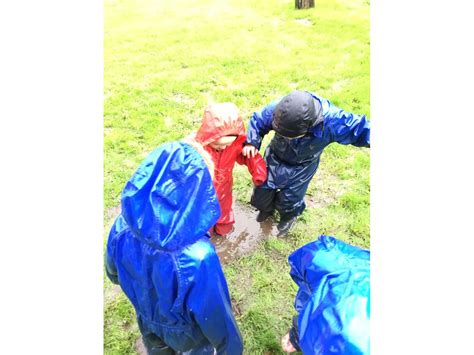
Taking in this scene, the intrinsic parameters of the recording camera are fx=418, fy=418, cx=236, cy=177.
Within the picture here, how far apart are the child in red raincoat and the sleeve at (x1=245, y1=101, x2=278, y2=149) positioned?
103mm

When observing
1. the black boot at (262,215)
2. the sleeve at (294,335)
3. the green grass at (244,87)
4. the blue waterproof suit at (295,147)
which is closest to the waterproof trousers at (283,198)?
the blue waterproof suit at (295,147)

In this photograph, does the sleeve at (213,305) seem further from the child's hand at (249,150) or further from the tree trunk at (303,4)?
the tree trunk at (303,4)

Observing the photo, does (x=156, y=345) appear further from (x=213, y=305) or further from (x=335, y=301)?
(x=335, y=301)

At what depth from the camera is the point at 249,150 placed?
9.74ft

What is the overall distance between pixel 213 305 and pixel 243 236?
176cm

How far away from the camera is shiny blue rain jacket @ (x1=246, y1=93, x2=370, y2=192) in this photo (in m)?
2.77

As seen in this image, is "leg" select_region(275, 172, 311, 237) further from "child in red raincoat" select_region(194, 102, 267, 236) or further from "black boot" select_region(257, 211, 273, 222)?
"child in red raincoat" select_region(194, 102, 267, 236)

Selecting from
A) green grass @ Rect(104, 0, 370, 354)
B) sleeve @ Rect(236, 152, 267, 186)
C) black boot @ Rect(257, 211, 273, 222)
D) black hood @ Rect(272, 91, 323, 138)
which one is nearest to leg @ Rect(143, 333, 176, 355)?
green grass @ Rect(104, 0, 370, 354)

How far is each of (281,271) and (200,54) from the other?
13.9 feet

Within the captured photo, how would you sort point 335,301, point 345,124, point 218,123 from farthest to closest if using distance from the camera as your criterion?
point 345,124
point 218,123
point 335,301

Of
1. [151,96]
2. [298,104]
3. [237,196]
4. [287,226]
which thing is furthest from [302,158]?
[151,96]

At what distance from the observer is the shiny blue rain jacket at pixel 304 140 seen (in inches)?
109

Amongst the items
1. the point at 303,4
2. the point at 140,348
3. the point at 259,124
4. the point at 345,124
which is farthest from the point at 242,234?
the point at 303,4
